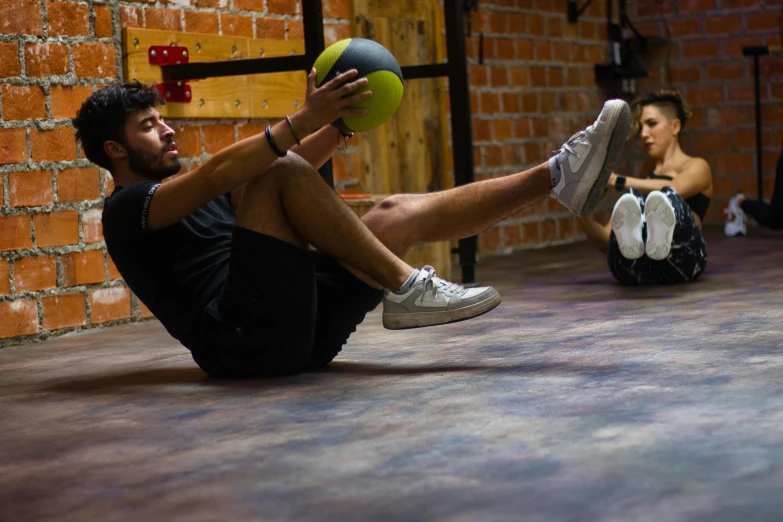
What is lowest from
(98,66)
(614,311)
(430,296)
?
(614,311)

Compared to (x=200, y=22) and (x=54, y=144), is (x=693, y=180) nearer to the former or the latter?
(x=200, y=22)

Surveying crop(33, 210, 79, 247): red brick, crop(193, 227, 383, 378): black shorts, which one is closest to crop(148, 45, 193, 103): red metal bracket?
crop(33, 210, 79, 247): red brick

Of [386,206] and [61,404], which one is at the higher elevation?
[386,206]

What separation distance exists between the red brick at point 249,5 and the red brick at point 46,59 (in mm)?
921

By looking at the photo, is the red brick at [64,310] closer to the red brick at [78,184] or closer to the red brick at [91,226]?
the red brick at [91,226]

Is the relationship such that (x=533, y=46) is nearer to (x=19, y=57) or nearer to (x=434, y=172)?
(x=434, y=172)

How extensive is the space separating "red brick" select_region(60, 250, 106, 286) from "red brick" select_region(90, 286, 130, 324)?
2.1 inches

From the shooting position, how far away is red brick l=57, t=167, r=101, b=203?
413 centimetres

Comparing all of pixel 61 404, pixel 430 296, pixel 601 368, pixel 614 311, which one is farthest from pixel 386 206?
pixel 614 311

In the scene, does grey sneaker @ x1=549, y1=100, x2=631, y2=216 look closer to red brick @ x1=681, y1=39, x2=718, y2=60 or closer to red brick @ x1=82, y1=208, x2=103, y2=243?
red brick @ x1=82, y1=208, x2=103, y2=243

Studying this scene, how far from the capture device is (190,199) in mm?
2578

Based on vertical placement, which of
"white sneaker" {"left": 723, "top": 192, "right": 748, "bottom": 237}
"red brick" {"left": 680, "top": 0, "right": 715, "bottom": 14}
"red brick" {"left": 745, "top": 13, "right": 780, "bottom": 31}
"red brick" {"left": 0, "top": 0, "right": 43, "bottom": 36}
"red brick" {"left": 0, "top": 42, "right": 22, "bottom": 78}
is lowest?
"white sneaker" {"left": 723, "top": 192, "right": 748, "bottom": 237}

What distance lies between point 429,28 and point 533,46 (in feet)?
4.23

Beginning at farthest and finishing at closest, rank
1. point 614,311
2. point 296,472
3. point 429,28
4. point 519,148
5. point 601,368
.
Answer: point 519,148 < point 429,28 < point 614,311 < point 601,368 < point 296,472
